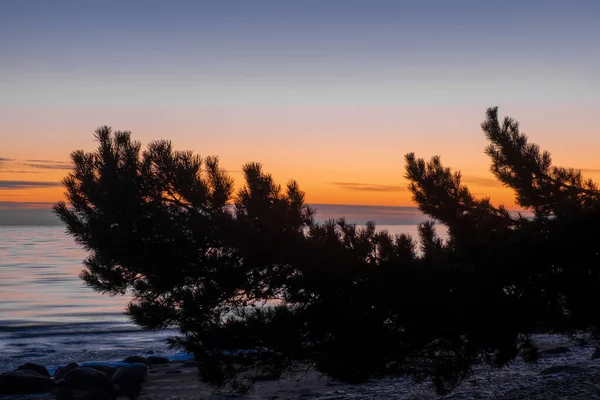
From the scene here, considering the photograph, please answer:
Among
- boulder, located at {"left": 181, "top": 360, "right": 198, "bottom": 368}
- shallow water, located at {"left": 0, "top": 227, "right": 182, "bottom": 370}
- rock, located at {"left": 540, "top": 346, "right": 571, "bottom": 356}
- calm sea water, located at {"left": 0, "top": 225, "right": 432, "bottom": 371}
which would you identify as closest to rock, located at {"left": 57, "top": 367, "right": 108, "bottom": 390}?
calm sea water, located at {"left": 0, "top": 225, "right": 432, "bottom": 371}

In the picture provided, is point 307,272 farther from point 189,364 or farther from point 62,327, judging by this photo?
point 62,327

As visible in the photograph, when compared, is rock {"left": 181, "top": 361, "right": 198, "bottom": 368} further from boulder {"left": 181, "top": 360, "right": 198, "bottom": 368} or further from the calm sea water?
the calm sea water

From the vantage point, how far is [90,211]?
9797 mm

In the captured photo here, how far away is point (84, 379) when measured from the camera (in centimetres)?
1395

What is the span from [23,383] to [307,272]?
7.94 metres

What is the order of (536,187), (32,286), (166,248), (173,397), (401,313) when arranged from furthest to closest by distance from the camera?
(32,286)
(173,397)
(536,187)
(166,248)
(401,313)

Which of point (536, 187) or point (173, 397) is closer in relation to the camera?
point (536, 187)

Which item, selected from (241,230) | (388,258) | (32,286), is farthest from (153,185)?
(32,286)

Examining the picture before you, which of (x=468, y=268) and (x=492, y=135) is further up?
(x=492, y=135)

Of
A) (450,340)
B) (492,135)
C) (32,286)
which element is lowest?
(32,286)

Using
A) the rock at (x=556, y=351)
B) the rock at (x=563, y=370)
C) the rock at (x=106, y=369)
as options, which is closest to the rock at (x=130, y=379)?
the rock at (x=106, y=369)

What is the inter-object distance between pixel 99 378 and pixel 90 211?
5.58m

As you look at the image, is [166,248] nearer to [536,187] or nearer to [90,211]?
[90,211]

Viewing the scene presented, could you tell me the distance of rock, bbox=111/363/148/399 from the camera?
13852 millimetres
